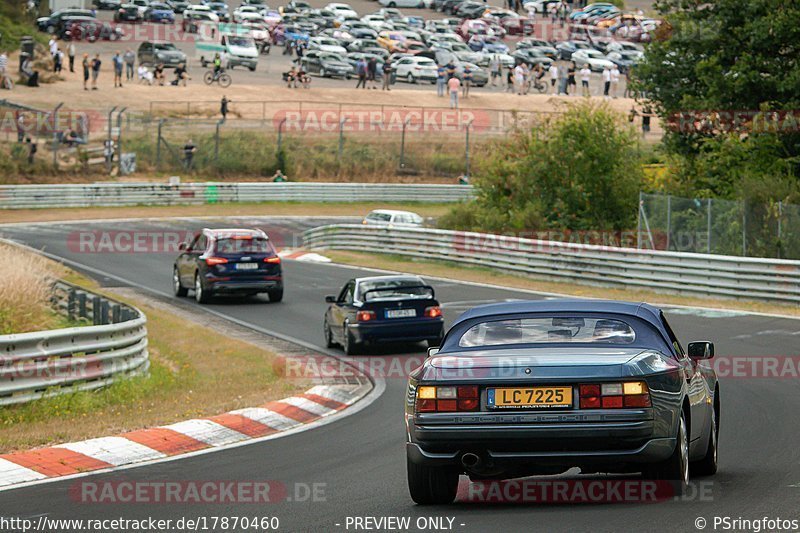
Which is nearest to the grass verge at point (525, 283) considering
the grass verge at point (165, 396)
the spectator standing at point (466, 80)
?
the grass verge at point (165, 396)

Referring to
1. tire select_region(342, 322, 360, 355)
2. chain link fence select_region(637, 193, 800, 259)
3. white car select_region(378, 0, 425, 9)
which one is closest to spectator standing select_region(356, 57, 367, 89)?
white car select_region(378, 0, 425, 9)

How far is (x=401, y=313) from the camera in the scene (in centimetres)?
2028

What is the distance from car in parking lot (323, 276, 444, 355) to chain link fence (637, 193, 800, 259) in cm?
1027

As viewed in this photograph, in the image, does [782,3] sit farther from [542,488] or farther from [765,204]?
[542,488]

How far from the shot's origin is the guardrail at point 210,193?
5334 centimetres

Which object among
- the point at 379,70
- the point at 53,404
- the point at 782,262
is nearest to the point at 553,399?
the point at 53,404

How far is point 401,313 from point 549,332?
11.8 meters

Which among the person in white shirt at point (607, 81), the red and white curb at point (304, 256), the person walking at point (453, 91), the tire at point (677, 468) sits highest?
the person in white shirt at point (607, 81)

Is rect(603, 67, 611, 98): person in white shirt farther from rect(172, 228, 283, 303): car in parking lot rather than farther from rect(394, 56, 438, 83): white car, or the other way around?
rect(172, 228, 283, 303): car in parking lot

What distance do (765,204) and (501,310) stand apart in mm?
21056

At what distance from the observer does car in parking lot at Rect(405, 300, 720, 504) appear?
7602 millimetres

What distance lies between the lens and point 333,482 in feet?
30.9

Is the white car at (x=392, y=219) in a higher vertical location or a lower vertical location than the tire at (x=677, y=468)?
lower

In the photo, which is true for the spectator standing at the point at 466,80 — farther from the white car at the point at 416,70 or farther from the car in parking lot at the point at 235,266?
the car in parking lot at the point at 235,266
